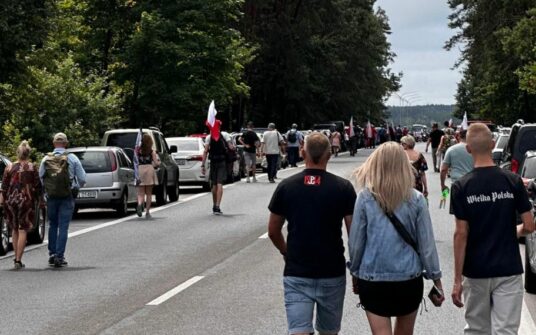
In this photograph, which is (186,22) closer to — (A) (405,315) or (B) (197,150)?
(B) (197,150)

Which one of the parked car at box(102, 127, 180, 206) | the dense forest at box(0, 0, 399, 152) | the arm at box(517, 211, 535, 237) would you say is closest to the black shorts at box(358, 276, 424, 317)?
the arm at box(517, 211, 535, 237)

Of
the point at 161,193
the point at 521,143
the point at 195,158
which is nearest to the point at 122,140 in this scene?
the point at 161,193

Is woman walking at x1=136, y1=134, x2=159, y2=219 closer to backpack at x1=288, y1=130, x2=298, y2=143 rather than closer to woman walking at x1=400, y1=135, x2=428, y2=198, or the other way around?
woman walking at x1=400, y1=135, x2=428, y2=198

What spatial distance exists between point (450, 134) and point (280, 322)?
28.9 meters

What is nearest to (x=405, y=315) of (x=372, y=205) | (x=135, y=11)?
(x=372, y=205)

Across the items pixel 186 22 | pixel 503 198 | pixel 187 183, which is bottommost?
pixel 187 183

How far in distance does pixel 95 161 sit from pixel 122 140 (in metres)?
5.11

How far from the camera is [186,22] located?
44.9 meters

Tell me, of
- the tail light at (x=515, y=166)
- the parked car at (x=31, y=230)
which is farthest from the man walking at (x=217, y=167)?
the tail light at (x=515, y=166)

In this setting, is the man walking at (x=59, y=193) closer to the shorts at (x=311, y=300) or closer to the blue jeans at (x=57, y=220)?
the blue jeans at (x=57, y=220)

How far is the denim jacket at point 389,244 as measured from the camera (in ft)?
20.5

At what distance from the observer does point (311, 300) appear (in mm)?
6598

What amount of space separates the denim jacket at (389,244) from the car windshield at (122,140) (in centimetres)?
2283

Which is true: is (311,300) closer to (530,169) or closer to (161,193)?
(530,169)
